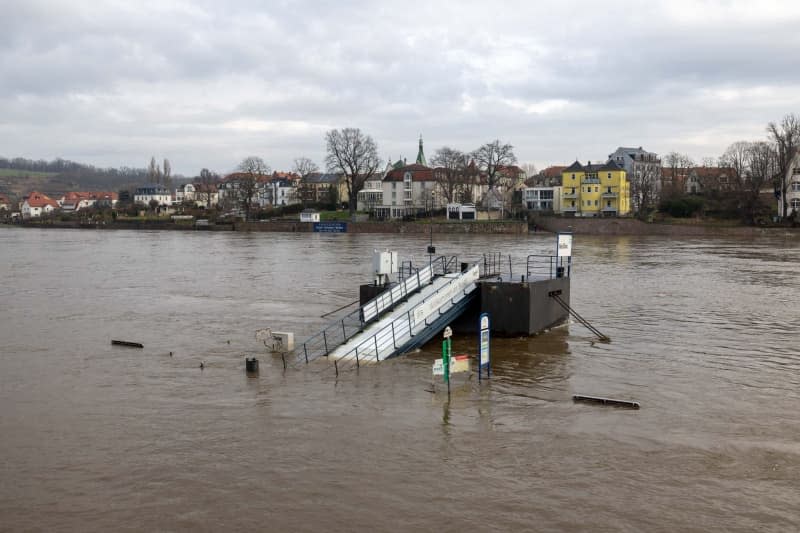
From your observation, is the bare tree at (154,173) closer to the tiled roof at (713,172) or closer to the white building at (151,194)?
the white building at (151,194)

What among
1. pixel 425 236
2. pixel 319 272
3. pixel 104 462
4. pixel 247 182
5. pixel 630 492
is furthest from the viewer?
pixel 247 182

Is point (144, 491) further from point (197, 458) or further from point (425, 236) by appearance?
point (425, 236)

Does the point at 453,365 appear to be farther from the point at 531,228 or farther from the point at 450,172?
the point at 450,172

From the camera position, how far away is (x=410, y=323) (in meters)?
19.2

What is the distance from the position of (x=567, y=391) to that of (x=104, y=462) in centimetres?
951

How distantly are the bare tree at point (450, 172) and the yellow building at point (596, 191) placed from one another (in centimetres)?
1539

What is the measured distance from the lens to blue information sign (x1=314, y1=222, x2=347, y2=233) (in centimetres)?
10069

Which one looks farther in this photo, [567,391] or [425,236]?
[425,236]

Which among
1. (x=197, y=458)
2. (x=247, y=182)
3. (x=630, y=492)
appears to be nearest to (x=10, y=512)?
(x=197, y=458)

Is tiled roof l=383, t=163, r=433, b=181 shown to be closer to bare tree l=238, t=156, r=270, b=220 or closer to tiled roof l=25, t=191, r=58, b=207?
bare tree l=238, t=156, r=270, b=220

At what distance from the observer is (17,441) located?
1296 centimetres

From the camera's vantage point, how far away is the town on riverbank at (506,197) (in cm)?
8656

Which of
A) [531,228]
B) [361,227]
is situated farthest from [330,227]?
[531,228]

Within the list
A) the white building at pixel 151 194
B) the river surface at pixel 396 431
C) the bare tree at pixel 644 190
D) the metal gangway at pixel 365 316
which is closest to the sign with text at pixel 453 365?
the river surface at pixel 396 431
